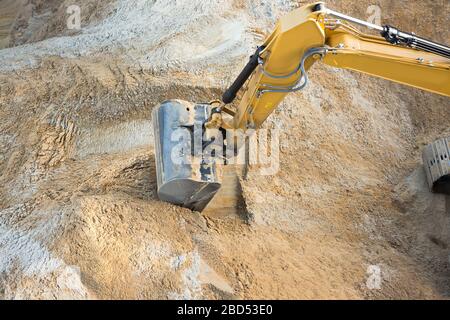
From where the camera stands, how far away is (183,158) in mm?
5184

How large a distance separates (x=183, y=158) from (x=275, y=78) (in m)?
1.09

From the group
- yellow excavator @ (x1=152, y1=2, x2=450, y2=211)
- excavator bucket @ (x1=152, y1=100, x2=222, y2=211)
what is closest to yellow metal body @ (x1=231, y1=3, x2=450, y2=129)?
yellow excavator @ (x1=152, y1=2, x2=450, y2=211)

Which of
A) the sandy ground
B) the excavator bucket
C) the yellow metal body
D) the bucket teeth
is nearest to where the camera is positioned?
the yellow metal body

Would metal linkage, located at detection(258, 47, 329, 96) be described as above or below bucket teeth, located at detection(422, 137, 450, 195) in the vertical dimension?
above

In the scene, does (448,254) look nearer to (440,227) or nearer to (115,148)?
(440,227)

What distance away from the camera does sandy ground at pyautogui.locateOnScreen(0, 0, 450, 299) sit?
4.72m

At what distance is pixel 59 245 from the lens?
15.2 feet

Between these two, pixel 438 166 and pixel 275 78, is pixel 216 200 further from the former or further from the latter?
pixel 438 166

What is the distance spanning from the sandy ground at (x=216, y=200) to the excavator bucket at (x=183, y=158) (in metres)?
0.19

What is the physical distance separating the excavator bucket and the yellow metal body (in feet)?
1.43

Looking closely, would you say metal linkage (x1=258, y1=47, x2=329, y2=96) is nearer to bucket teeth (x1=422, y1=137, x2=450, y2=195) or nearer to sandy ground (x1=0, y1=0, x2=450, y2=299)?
sandy ground (x1=0, y1=0, x2=450, y2=299)

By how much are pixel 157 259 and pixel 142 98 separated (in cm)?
227

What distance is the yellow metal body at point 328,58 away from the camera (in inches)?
176

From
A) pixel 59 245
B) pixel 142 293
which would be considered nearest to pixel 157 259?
pixel 142 293
